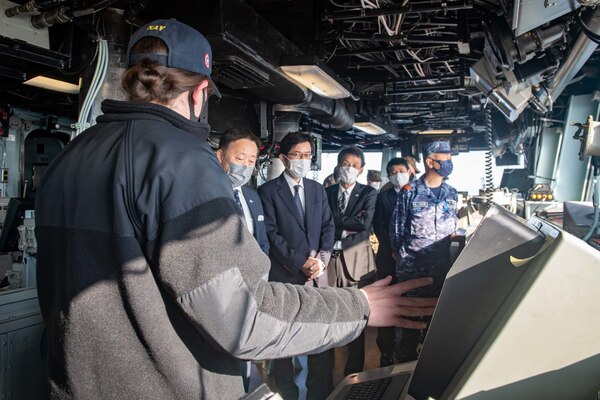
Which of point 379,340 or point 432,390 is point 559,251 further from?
point 379,340

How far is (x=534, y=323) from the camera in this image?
31.4 inches

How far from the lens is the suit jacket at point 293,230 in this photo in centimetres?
314

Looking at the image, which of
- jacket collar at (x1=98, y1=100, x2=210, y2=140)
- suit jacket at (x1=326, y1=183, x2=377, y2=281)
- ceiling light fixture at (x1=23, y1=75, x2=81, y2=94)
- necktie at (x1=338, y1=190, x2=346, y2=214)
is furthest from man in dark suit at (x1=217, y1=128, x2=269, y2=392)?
ceiling light fixture at (x1=23, y1=75, x2=81, y2=94)

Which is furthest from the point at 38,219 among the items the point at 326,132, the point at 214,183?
the point at 326,132

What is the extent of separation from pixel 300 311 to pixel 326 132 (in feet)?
33.7

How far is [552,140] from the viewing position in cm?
720

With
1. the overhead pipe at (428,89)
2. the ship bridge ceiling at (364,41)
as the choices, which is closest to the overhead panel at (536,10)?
the ship bridge ceiling at (364,41)

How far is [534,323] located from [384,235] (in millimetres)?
3049

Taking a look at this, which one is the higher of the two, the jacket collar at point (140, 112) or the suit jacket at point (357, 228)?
the jacket collar at point (140, 112)

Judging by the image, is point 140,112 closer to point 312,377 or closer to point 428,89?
point 312,377

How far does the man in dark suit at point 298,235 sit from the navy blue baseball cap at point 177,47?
2093mm

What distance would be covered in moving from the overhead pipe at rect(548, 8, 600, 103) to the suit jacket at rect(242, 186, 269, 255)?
8.71 ft

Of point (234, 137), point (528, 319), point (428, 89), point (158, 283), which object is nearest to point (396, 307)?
point (528, 319)

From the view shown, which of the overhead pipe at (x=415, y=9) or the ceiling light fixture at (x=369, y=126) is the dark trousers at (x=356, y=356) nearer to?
the overhead pipe at (x=415, y=9)
